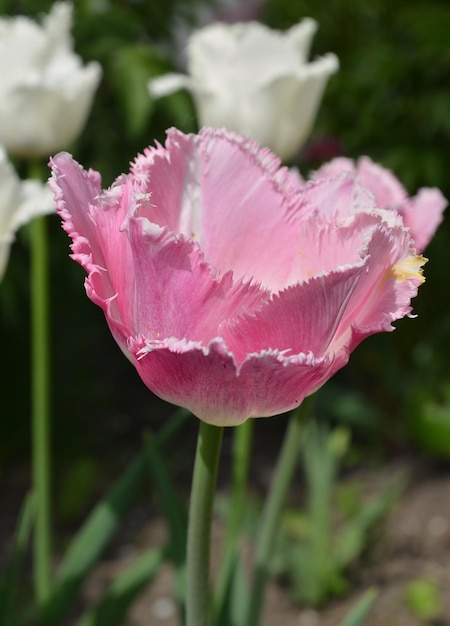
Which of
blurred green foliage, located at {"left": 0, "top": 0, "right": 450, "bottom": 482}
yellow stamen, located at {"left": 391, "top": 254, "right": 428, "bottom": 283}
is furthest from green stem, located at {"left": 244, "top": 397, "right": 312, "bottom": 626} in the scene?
blurred green foliage, located at {"left": 0, "top": 0, "right": 450, "bottom": 482}

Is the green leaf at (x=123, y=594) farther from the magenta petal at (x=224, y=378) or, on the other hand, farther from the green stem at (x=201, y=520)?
the magenta petal at (x=224, y=378)

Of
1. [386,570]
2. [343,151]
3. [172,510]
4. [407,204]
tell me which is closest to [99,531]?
[172,510]

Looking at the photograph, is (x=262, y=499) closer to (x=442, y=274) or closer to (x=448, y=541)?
(x=448, y=541)

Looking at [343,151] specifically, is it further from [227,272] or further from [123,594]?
[227,272]

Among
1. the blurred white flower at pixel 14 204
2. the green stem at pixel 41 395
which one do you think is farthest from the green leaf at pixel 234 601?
the blurred white flower at pixel 14 204

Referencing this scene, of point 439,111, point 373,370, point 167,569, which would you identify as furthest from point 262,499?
point 439,111
